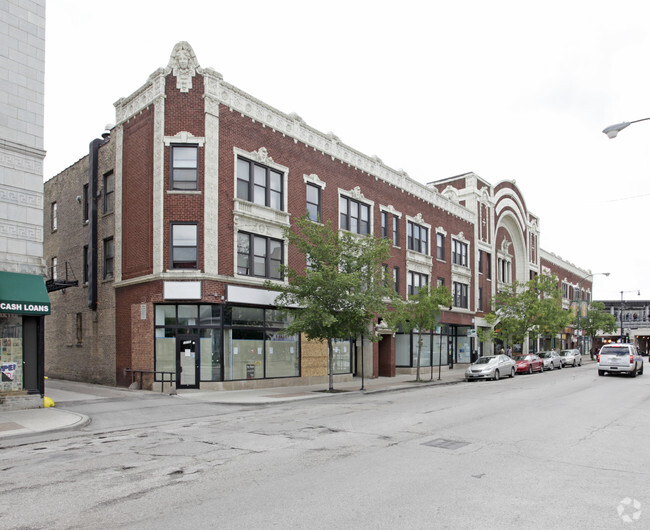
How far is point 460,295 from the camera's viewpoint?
41.1 metres

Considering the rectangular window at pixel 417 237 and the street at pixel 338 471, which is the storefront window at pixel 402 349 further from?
the street at pixel 338 471

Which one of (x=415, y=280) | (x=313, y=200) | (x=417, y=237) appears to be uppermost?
(x=313, y=200)

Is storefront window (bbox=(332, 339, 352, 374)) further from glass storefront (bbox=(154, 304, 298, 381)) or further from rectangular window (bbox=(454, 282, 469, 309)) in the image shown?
rectangular window (bbox=(454, 282, 469, 309))

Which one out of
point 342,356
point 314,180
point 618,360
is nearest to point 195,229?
point 314,180

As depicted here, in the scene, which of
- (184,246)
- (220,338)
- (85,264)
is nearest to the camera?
(220,338)

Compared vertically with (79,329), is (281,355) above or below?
below

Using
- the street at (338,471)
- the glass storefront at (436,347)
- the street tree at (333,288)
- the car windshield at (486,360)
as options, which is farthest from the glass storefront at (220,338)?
the car windshield at (486,360)

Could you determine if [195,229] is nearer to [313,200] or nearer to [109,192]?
[109,192]

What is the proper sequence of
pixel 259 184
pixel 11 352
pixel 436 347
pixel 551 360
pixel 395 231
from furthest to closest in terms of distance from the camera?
pixel 551 360 → pixel 436 347 → pixel 395 231 → pixel 259 184 → pixel 11 352

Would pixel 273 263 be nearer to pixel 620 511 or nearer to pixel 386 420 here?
pixel 386 420

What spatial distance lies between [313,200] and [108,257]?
32.6 ft

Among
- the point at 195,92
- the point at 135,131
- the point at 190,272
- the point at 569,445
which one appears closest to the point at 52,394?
the point at 190,272

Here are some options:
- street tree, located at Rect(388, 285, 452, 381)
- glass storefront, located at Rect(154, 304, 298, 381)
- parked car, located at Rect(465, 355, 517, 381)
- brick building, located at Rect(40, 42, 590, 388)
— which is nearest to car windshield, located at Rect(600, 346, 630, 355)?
parked car, located at Rect(465, 355, 517, 381)

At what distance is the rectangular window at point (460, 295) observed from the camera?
40.3 meters
